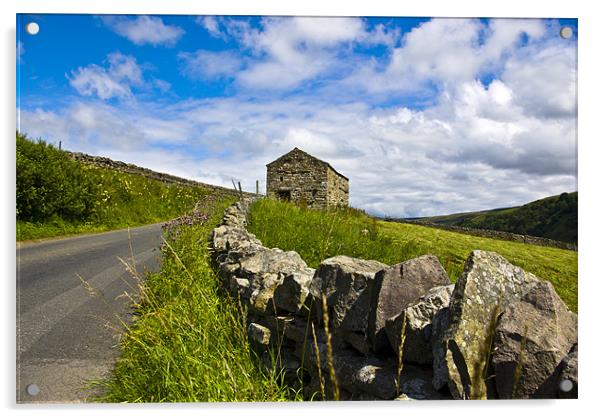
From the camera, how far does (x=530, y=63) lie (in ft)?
12.9

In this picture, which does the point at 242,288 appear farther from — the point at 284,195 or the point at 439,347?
the point at 284,195

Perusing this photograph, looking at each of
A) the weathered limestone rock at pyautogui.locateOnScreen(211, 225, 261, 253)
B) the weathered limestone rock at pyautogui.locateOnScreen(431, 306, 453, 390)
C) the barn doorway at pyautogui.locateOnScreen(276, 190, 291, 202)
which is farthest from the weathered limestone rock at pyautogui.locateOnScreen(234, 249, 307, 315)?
the barn doorway at pyautogui.locateOnScreen(276, 190, 291, 202)

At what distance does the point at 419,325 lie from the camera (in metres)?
2.59

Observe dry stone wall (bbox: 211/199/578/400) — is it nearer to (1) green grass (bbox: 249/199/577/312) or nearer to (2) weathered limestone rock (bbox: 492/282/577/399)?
(2) weathered limestone rock (bbox: 492/282/577/399)

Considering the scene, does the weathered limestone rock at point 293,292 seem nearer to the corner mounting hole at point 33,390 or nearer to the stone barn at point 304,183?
the corner mounting hole at point 33,390

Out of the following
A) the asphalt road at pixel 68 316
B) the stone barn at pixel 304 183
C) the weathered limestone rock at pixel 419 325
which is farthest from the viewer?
the stone barn at pixel 304 183

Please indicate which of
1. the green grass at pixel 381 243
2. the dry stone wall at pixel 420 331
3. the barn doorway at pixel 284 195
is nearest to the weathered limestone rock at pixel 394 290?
the dry stone wall at pixel 420 331

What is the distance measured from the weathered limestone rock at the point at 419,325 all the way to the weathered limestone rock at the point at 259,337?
1.38 metres

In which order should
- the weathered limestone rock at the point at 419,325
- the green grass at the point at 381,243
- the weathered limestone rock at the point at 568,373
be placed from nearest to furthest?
the weathered limestone rock at the point at 568,373 < the weathered limestone rock at the point at 419,325 < the green grass at the point at 381,243

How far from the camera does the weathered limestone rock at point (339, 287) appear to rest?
315 centimetres

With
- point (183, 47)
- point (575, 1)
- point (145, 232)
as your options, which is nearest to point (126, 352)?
point (183, 47)

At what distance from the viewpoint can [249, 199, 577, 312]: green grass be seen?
416cm

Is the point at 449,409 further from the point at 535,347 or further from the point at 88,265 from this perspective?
the point at 88,265

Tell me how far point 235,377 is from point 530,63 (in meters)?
3.52
